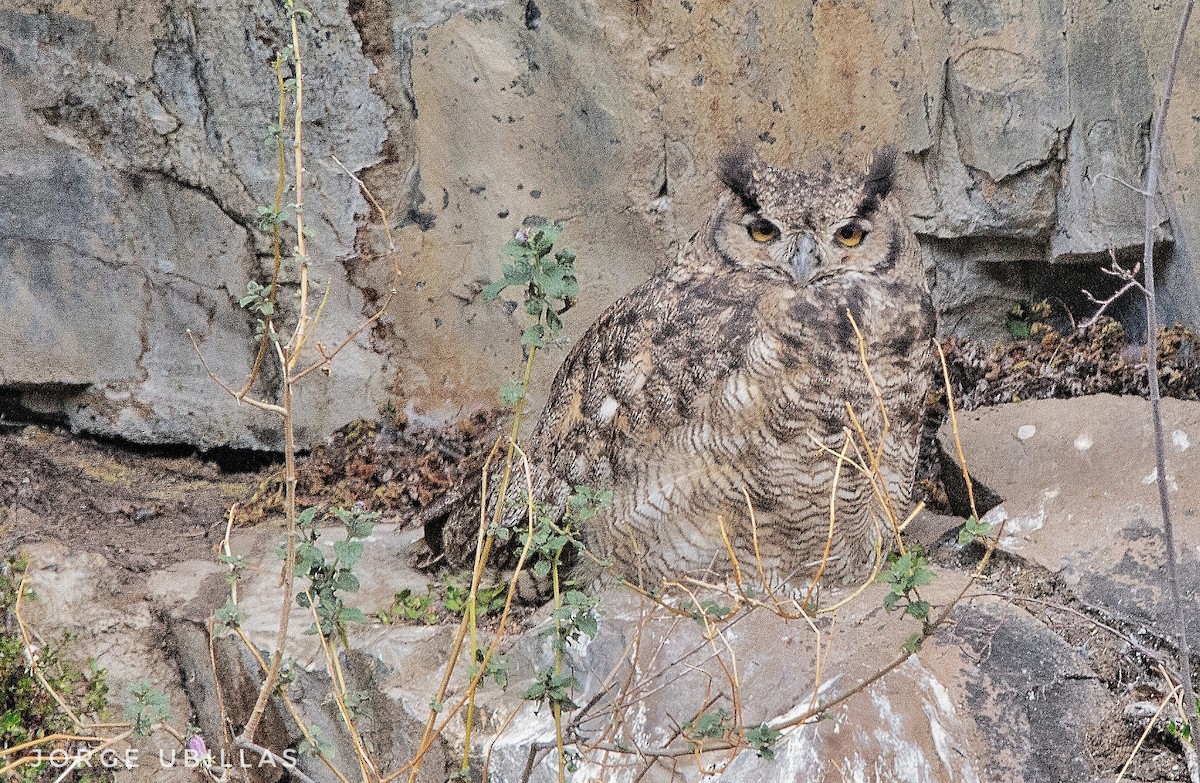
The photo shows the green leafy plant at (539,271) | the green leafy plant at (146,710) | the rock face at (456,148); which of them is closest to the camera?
the green leafy plant at (539,271)

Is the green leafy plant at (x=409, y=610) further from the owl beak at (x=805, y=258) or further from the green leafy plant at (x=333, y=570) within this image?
the owl beak at (x=805, y=258)

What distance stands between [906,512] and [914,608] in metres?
1.49

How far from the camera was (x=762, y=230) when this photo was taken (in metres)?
3.12

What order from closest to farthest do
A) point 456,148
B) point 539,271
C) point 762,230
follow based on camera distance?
point 539,271, point 762,230, point 456,148

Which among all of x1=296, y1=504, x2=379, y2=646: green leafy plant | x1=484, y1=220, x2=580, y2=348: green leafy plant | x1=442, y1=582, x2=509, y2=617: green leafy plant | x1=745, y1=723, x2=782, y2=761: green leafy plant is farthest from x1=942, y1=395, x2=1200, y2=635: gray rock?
x1=296, y1=504, x2=379, y2=646: green leafy plant

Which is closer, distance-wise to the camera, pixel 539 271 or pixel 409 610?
pixel 539 271

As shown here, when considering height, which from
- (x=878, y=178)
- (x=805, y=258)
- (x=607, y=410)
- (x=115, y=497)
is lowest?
(x=115, y=497)

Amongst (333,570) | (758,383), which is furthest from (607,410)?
(333,570)

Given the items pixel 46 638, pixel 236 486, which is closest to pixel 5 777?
pixel 46 638

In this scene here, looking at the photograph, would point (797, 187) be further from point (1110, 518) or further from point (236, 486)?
point (236, 486)

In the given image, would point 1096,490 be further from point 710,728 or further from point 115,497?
point 115,497

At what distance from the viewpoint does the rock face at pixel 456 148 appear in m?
4.07

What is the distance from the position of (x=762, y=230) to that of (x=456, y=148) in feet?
5.10

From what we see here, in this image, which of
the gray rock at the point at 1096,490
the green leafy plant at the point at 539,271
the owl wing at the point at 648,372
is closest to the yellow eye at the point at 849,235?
the owl wing at the point at 648,372
